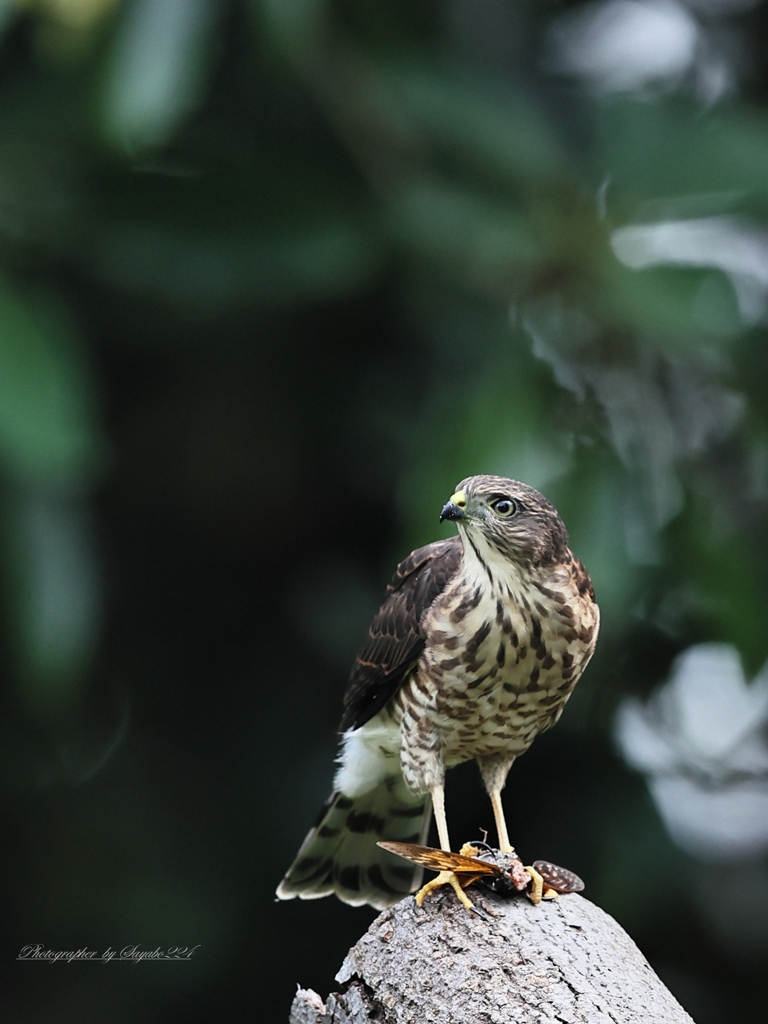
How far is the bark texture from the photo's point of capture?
91.4 inches

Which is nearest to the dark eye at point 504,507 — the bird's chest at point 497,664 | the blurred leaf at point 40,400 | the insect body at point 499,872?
the bird's chest at point 497,664

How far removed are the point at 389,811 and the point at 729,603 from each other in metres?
1.17

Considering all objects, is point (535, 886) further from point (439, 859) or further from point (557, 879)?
point (439, 859)

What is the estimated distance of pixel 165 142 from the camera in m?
4.31

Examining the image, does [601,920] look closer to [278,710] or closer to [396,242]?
[396,242]

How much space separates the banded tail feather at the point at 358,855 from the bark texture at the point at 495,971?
95 cm

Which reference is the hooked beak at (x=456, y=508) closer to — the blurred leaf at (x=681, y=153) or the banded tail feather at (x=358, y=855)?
the banded tail feather at (x=358, y=855)

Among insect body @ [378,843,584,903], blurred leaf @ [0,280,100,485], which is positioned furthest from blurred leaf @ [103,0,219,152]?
insect body @ [378,843,584,903]

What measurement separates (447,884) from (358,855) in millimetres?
1031

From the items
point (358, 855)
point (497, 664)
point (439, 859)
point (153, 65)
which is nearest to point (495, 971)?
point (439, 859)

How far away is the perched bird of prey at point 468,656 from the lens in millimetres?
2896

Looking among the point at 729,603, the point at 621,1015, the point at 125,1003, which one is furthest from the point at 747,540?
the point at 125,1003

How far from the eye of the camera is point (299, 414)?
5242 millimetres

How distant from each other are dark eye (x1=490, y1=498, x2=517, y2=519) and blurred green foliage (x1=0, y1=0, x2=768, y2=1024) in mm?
811
